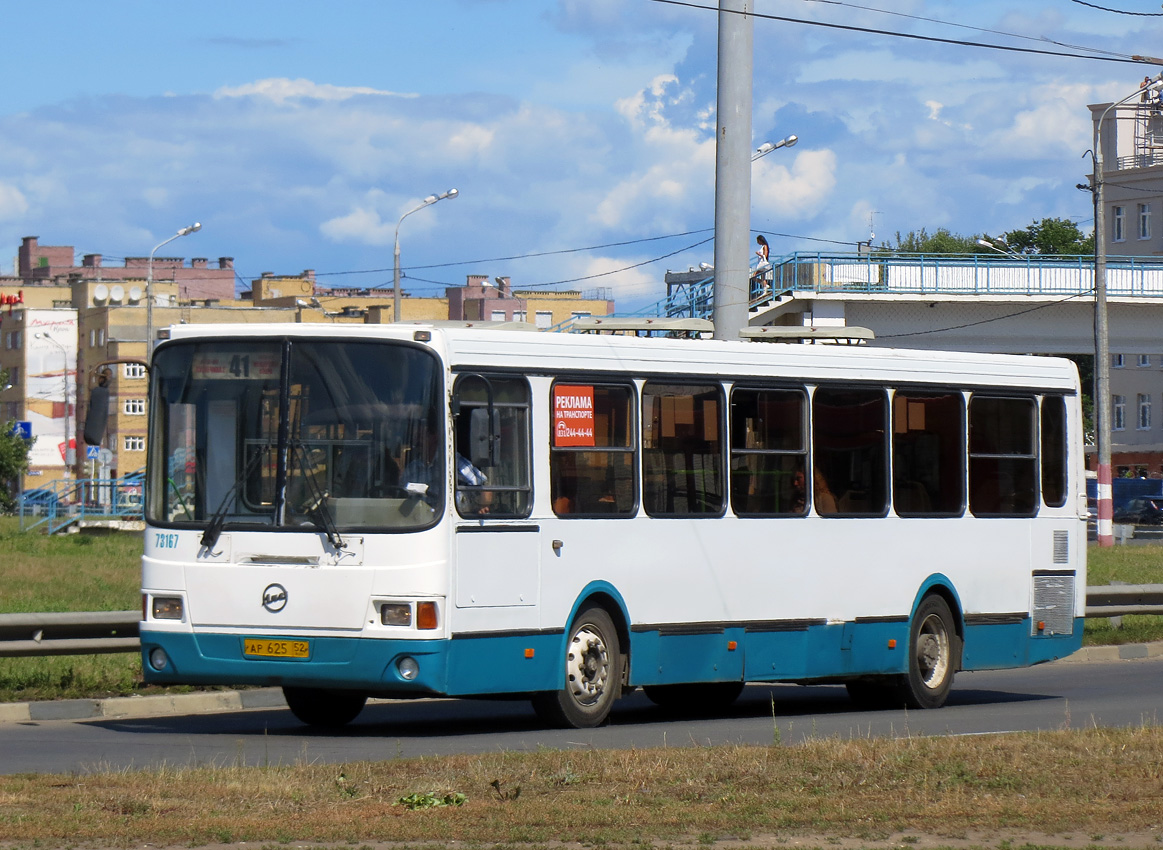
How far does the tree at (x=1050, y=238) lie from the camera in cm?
10888

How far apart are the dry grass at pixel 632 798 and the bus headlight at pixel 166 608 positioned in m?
2.87

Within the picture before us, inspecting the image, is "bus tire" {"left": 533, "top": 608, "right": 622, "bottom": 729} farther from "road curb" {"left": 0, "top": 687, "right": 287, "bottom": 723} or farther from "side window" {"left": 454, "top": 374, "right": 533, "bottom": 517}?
"road curb" {"left": 0, "top": 687, "right": 287, "bottom": 723}

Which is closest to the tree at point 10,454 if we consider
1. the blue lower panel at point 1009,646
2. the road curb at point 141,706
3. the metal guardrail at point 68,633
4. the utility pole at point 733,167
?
the utility pole at point 733,167

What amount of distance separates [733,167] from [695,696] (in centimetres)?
659

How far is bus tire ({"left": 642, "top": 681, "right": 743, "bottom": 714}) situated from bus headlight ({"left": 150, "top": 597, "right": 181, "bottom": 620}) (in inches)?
177

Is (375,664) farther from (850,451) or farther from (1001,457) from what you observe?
(1001,457)

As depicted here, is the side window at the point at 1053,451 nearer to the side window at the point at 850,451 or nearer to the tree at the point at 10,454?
the side window at the point at 850,451

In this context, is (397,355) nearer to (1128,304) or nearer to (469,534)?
(469,534)

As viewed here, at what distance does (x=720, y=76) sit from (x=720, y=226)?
1740 millimetres

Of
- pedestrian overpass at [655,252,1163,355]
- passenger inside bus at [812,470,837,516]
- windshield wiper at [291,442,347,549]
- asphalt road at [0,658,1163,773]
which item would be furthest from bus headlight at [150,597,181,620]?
pedestrian overpass at [655,252,1163,355]

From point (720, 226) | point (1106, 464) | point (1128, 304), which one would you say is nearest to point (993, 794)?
point (720, 226)

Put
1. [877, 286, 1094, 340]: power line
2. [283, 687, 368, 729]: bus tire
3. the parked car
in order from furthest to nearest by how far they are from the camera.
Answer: the parked car, [877, 286, 1094, 340]: power line, [283, 687, 368, 729]: bus tire

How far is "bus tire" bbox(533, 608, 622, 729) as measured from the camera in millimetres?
12938

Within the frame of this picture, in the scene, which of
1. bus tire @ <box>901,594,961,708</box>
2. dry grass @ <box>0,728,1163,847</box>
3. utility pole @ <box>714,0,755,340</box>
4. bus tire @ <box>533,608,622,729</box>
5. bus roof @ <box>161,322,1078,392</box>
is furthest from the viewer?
utility pole @ <box>714,0,755,340</box>
